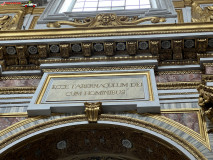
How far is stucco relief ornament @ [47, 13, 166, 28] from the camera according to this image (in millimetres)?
11711

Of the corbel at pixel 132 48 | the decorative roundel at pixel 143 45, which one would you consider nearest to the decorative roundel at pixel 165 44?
the decorative roundel at pixel 143 45

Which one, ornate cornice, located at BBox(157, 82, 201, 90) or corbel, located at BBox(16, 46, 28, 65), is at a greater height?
corbel, located at BBox(16, 46, 28, 65)

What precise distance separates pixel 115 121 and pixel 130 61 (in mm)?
2372

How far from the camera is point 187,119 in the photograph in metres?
8.20

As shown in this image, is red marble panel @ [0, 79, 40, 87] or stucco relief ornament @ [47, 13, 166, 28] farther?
stucco relief ornament @ [47, 13, 166, 28]

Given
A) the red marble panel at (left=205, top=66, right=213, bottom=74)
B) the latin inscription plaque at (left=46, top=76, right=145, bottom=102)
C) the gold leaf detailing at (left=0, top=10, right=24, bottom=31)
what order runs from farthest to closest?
the gold leaf detailing at (left=0, top=10, right=24, bottom=31) → the red marble panel at (left=205, top=66, right=213, bottom=74) → the latin inscription plaque at (left=46, top=76, right=145, bottom=102)

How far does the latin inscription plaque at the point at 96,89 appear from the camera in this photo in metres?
8.95

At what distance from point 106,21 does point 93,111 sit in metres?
4.25

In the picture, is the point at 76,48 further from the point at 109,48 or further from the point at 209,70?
the point at 209,70

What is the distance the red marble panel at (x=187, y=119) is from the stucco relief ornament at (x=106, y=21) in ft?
14.5

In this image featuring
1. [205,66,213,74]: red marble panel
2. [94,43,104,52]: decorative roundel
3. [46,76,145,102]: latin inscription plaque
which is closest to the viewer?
[46,76,145,102]: latin inscription plaque

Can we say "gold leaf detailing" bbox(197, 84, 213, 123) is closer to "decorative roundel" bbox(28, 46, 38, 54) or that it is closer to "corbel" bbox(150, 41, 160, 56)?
"corbel" bbox(150, 41, 160, 56)

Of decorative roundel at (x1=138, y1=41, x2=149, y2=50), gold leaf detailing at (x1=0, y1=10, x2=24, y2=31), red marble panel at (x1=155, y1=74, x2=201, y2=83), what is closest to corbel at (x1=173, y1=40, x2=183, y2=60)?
red marble panel at (x1=155, y1=74, x2=201, y2=83)

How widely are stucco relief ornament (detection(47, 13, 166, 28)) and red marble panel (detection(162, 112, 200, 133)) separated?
4.43 m
